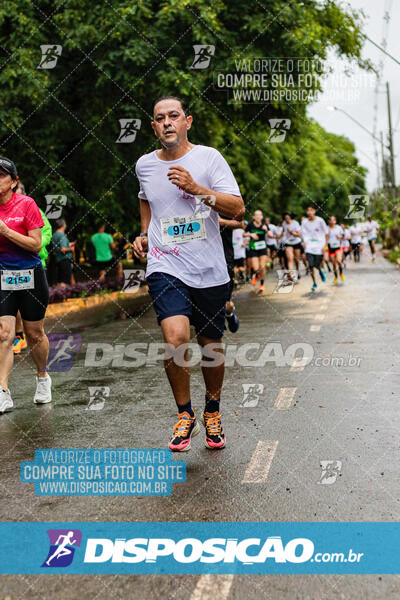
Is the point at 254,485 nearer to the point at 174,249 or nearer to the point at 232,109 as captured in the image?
the point at 174,249

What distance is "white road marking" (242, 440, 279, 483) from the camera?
4.82 m

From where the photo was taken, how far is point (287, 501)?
440cm

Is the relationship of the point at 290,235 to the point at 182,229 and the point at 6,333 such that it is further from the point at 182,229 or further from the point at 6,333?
the point at 182,229

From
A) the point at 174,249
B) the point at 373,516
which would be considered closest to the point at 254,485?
the point at 373,516

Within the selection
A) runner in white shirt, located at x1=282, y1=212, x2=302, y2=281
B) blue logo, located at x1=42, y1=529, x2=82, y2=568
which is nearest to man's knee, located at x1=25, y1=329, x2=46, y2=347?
blue logo, located at x1=42, y1=529, x2=82, y2=568

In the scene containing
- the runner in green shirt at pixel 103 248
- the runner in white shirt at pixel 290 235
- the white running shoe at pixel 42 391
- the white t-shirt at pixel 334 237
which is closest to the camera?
the white running shoe at pixel 42 391

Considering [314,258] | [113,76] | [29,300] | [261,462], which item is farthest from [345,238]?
[261,462]

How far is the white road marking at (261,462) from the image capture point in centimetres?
482

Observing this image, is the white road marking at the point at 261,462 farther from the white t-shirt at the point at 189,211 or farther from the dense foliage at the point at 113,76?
the dense foliage at the point at 113,76

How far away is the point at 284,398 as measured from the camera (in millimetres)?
7109

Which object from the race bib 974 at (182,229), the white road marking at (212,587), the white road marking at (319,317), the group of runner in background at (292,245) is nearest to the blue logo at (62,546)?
the white road marking at (212,587)

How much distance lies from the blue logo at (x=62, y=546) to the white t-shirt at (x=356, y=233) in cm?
2840

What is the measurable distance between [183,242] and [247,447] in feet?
4.38

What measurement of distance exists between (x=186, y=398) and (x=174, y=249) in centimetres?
89
